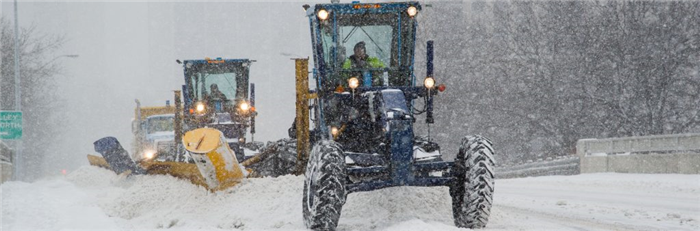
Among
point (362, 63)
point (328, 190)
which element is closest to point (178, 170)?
point (362, 63)

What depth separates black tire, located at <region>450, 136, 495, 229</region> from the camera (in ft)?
24.3

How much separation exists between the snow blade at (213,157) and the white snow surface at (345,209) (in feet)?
0.60

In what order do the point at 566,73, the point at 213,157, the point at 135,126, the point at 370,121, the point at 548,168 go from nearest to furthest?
1. the point at 370,121
2. the point at 213,157
3. the point at 548,168
4. the point at 135,126
5. the point at 566,73

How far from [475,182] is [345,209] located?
2058 mm

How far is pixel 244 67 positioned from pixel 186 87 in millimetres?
1542

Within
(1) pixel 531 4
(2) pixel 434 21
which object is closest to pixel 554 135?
(1) pixel 531 4

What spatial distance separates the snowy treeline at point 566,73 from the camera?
25.2 meters

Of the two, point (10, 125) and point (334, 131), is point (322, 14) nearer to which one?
point (334, 131)

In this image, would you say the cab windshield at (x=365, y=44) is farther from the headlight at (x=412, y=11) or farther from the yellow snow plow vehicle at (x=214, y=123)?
the yellow snow plow vehicle at (x=214, y=123)

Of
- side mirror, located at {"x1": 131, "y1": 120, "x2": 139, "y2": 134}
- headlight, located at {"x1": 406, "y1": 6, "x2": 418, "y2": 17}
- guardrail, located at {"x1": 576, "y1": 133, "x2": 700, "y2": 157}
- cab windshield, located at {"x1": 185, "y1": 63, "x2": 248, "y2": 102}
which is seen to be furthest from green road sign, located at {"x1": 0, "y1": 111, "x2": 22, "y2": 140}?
headlight, located at {"x1": 406, "y1": 6, "x2": 418, "y2": 17}

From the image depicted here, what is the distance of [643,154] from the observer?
17.9 m

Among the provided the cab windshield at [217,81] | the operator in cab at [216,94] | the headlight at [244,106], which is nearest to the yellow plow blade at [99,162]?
the cab windshield at [217,81]

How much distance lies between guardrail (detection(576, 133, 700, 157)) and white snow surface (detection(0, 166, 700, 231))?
83.8 inches

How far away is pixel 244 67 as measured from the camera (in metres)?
19.2
